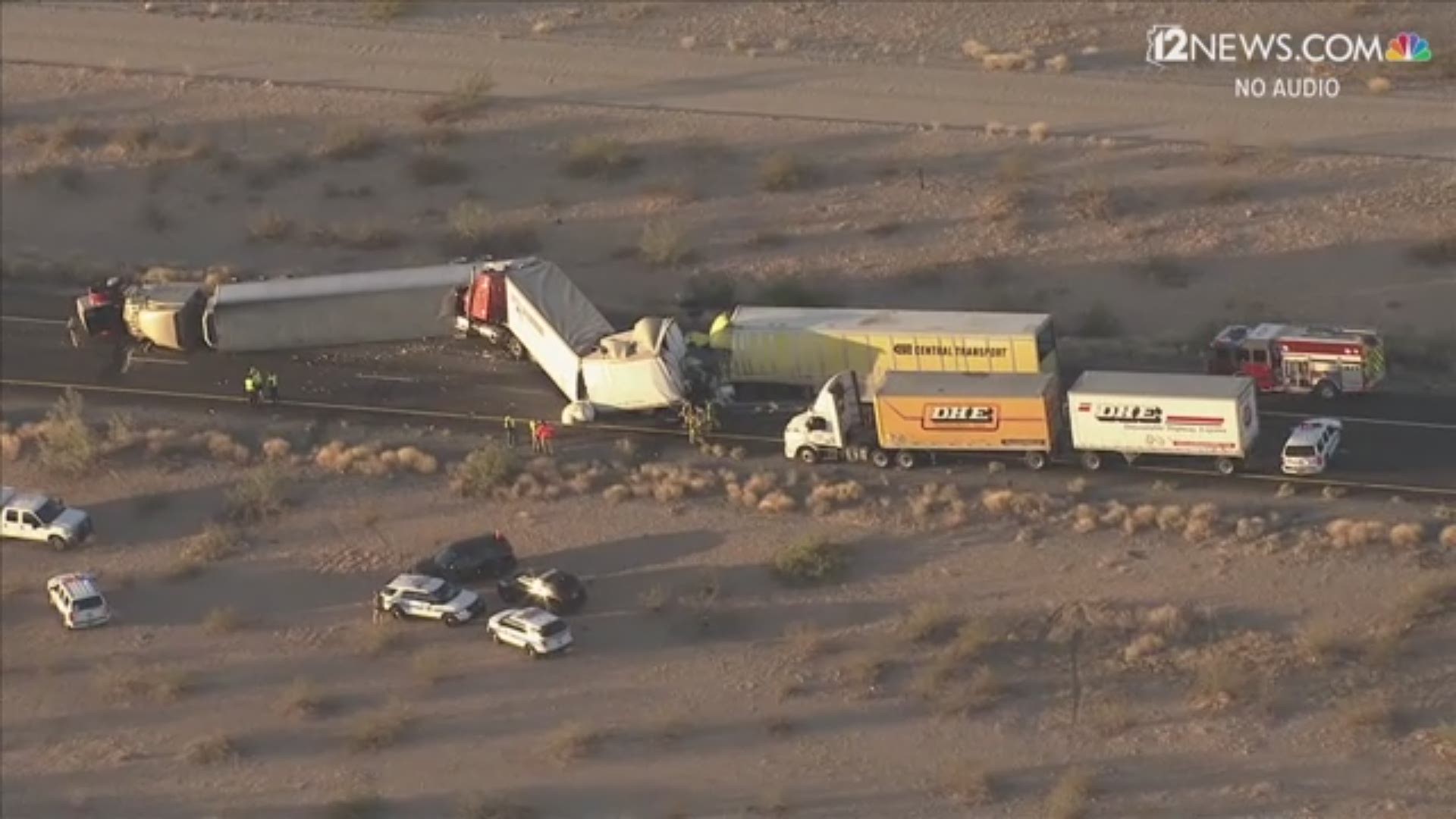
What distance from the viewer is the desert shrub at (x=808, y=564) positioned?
66.7 m

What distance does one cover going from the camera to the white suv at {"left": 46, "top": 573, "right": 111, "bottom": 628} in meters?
67.7

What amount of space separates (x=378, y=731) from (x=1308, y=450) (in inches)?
803

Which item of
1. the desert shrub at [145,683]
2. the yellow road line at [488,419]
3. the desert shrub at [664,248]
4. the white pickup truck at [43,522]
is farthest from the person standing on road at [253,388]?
the desert shrub at [145,683]

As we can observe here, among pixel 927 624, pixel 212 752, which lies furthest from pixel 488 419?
pixel 927 624

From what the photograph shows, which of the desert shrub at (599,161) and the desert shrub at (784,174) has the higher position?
the desert shrub at (599,161)

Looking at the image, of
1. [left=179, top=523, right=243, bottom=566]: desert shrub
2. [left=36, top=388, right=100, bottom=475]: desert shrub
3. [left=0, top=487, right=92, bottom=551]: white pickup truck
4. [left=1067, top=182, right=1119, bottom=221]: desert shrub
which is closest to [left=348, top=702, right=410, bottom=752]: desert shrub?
[left=179, top=523, right=243, bottom=566]: desert shrub

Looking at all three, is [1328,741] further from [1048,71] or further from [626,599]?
[1048,71]

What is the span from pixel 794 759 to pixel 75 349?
2726cm

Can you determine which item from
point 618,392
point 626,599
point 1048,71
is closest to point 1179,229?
point 1048,71

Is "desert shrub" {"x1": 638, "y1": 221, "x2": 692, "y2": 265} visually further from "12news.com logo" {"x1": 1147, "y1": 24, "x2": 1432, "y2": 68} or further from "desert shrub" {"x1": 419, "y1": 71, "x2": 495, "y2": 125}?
"12news.com logo" {"x1": 1147, "y1": 24, "x2": 1432, "y2": 68}

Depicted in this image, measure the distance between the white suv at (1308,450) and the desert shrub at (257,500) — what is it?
2144 centimetres

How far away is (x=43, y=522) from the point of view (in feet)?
233

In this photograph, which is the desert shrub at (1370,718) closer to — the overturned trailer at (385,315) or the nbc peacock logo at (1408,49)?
the overturned trailer at (385,315)

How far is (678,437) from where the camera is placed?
7375 centimetres
